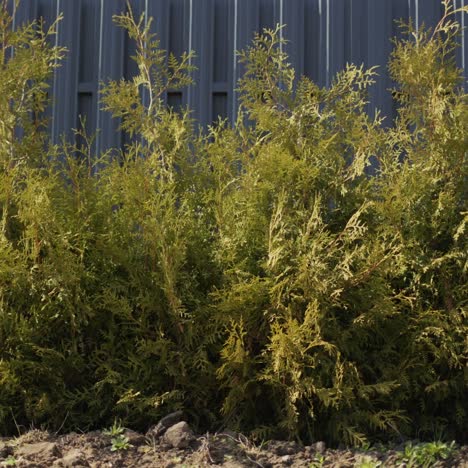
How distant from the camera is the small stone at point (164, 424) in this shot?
3180 mm

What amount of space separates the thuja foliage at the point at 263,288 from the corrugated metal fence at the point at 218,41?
366cm

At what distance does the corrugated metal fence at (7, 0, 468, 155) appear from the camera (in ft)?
24.2

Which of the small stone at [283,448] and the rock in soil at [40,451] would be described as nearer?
the rock in soil at [40,451]

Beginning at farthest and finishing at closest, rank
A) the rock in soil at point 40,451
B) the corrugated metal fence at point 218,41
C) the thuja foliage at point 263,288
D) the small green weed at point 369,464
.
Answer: the corrugated metal fence at point 218,41 → the thuja foliage at point 263,288 → the rock in soil at point 40,451 → the small green weed at point 369,464

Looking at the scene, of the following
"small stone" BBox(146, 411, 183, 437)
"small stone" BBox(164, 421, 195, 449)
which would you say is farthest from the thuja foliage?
"small stone" BBox(164, 421, 195, 449)

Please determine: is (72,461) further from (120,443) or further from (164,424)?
(164,424)

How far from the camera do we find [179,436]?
309 centimetres

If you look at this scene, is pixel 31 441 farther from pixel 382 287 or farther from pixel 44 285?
pixel 382 287

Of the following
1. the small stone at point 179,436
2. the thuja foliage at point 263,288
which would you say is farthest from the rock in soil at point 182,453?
the thuja foliage at point 263,288

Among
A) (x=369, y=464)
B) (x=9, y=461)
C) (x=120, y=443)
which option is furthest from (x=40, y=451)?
(x=369, y=464)

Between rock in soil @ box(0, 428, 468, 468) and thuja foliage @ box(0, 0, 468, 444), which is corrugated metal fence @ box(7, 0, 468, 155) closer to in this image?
thuja foliage @ box(0, 0, 468, 444)

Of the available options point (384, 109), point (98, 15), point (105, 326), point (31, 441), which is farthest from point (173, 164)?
point (98, 15)

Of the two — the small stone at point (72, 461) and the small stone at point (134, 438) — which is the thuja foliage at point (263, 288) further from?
the small stone at point (72, 461)

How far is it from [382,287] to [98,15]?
17.6 feet
